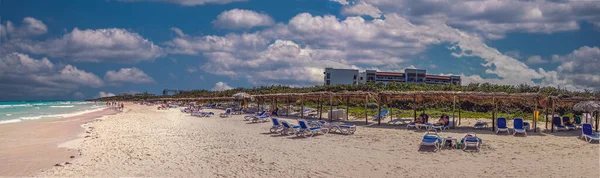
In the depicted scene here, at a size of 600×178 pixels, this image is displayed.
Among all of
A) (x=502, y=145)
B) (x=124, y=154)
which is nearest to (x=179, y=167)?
(x=124, y=154)

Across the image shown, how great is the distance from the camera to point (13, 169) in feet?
24.8

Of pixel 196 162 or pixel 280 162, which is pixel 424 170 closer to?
pixel 280 162

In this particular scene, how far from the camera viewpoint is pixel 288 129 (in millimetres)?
12398

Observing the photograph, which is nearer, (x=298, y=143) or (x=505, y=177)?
(x=505, y=177)

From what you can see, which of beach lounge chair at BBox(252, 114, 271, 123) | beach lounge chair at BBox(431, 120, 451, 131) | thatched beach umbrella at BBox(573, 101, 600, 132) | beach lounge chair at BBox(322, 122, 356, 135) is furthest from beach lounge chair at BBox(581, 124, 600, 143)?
beach lounge chair at BBox(252, 114, 271, 123)

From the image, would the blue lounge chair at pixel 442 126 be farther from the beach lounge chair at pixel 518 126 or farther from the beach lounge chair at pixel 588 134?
the beach lounge chair at pixel 588 134

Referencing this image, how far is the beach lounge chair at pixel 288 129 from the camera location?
12.0 m

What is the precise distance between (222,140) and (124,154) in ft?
9.49

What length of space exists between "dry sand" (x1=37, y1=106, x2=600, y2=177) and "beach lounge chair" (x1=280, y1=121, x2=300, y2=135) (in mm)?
504

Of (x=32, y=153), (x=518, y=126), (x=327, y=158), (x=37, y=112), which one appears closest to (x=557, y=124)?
(x=518, y=126)

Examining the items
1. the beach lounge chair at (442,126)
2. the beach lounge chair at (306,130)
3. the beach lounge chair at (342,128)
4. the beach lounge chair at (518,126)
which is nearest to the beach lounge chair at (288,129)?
the beach lounge chair at (306,130)

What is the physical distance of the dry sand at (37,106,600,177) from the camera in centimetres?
695

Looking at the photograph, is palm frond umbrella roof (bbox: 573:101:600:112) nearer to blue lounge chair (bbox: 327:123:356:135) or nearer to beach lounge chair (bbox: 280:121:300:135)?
blue lounge chair (bbox: 327:123:356:135)

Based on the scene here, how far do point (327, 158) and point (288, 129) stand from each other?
4.34m
